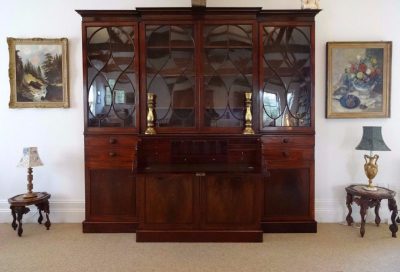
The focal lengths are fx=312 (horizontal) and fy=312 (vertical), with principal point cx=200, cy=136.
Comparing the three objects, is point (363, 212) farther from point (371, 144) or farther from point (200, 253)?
point (200, 253)

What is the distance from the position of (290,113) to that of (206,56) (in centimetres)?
112

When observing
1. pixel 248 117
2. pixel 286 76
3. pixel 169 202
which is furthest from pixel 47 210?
pixel 286 76

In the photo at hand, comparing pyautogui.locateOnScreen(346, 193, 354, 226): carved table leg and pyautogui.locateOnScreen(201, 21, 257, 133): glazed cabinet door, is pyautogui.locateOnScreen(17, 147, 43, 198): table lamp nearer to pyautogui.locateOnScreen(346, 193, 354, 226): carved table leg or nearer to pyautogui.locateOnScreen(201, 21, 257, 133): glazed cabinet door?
pyautogui.locateOnScreen(201, 21, 257, 133): glazed cabinet door

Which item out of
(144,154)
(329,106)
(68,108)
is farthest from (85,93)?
(329,106)

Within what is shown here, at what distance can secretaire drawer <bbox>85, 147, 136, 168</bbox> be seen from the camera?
3455 mm

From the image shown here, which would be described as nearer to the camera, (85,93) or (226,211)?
(226,211)

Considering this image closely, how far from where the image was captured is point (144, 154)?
337cm

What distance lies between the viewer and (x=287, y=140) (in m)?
3.45

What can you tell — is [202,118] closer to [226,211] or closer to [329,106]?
[226,211]

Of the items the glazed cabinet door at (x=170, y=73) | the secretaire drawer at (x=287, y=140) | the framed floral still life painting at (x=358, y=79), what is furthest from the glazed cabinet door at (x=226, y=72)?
the framed floral still life painting at (x=358, y=79)

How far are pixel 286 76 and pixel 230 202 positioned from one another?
151 centimetres

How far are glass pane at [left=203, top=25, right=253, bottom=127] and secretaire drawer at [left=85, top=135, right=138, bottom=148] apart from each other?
2.78 feet

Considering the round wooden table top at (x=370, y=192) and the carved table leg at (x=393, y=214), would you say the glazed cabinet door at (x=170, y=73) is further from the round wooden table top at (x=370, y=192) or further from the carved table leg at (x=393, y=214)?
the carved table leg at (x=393, y=214)

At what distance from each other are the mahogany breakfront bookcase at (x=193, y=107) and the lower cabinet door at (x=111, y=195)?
1cm
